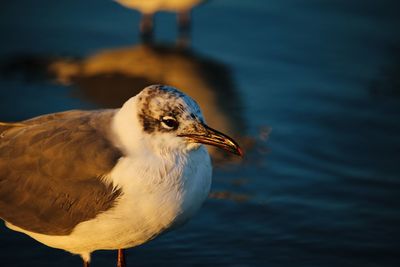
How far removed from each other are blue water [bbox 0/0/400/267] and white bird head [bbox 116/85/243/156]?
1140mm

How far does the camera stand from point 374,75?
8.70 metres

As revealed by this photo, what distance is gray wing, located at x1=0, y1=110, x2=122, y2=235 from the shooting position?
181 inches

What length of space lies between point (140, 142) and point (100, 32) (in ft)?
17.2

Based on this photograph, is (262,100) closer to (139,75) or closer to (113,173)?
(139,75)

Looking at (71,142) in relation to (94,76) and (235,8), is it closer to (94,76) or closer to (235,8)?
(94,76)

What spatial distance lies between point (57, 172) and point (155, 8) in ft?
17.3

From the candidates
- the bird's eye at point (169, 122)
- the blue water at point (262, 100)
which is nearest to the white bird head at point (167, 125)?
the bird's eye at point (169, 122)

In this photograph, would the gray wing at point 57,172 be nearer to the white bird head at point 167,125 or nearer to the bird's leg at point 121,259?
the white bird head at point 167,125

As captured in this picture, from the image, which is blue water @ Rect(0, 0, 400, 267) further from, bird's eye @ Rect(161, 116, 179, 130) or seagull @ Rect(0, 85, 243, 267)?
bird's eye @ Rect(161, 116, 179, 130)

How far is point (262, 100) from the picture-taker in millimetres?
8008

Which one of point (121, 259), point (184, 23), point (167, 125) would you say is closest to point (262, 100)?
point (184, 23)

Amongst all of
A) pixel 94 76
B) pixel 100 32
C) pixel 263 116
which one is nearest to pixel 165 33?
pixel 100 32

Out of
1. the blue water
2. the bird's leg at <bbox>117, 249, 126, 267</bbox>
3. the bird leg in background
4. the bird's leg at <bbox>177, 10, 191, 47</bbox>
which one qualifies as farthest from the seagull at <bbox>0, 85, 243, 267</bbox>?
the bird's leg at <bbox>177, 10, 191, 47</bbox>

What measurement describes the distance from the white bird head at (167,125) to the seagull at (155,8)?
16.5 feet
